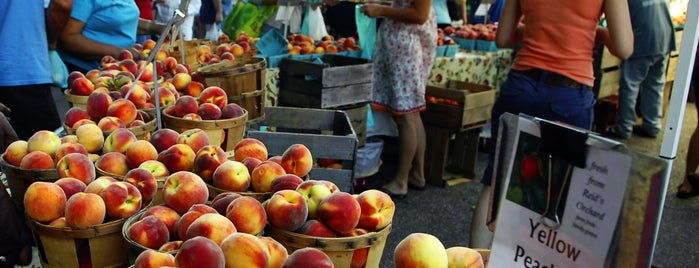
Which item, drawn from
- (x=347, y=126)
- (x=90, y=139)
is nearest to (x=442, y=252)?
(x=90, y=139)

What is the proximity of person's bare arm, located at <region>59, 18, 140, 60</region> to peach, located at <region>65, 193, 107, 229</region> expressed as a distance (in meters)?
2.06

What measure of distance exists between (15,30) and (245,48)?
161 centimetres

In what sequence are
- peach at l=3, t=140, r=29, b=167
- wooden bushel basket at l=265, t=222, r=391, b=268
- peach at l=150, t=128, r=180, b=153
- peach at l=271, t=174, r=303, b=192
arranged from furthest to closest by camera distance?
peach at l=150, t=128, r=180, b=153 < peach at l=3, t=140, r=29, b=167 < peach at l=271, t=174, r=303, b=192 < wooden bushel basket at l=265, t=222, r=391, b=268

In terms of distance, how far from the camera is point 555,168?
36.3 inches

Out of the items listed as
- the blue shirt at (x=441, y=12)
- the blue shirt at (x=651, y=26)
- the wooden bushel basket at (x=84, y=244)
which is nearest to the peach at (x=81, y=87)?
the wooden bushel basket at (x=84, y=244)

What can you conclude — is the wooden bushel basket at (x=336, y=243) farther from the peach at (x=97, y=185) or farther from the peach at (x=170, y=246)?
the peach at (x=97, y=185)

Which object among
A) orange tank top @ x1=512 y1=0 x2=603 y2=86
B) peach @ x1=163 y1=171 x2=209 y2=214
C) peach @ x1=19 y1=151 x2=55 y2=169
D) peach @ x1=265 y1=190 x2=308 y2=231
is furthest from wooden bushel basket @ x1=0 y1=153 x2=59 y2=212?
orange tank top @ x1=512 y1=0 x2=603 y2=86

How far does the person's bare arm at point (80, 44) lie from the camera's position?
3133mm

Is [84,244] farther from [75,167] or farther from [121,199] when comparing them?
[75,167]

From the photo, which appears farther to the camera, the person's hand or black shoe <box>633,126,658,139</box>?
black shoe <box>633,126,658,139</box>

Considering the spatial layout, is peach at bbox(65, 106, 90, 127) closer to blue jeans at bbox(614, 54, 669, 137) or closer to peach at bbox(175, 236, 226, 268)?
peach at bbox(175, 236, 226, 268)

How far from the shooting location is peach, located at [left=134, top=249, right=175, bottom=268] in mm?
1057

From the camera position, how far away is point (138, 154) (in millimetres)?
1627

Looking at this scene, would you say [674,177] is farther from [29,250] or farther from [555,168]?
[29,250]
